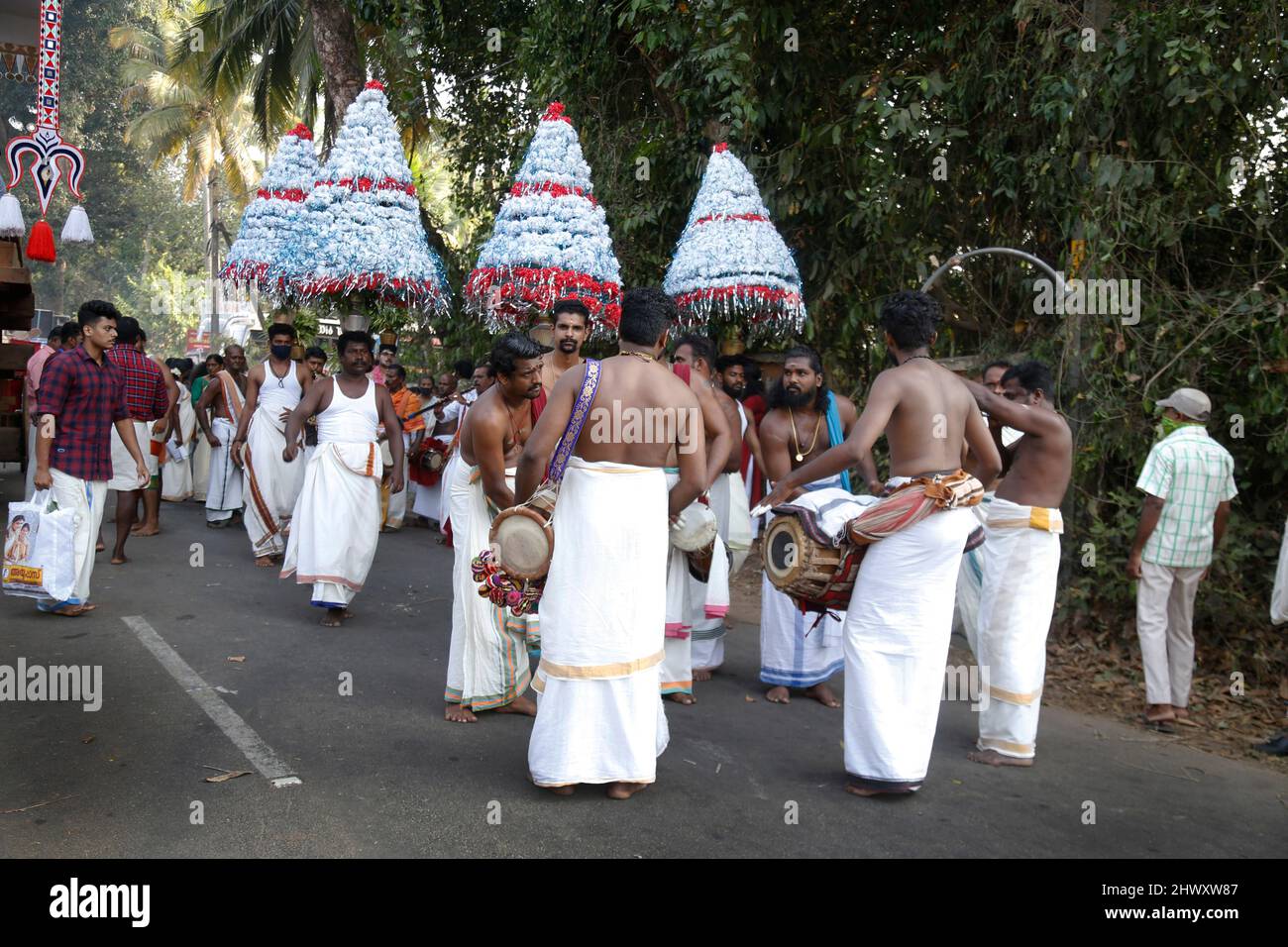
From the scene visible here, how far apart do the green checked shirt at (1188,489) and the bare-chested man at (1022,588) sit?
112 centimetres

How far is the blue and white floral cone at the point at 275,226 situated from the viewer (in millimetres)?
11039

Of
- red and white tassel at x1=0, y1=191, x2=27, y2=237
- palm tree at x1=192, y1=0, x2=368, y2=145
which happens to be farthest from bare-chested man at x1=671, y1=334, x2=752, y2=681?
palm tree at x1=192, y1=0, x2=368, y2=145

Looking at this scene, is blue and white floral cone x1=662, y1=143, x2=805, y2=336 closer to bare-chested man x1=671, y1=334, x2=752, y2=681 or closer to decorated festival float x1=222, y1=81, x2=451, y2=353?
bare-chested man x1=671, y1=334, x2=752, y2=681

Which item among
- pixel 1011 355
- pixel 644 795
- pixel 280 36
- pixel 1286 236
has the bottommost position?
pixel 644 795

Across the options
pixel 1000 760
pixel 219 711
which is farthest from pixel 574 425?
pixel 1000 760

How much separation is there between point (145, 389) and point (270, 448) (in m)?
1.19

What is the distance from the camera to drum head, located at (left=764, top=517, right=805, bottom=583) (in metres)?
4.91

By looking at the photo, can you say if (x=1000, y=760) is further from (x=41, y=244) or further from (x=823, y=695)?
(x=41, y=244)

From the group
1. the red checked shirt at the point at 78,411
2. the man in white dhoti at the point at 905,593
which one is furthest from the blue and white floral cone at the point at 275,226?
the man in white dhoti at the point at 905,593

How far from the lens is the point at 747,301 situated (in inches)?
360

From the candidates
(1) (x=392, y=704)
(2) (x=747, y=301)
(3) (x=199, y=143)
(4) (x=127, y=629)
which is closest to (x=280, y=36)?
(3) (x=199, y=143)

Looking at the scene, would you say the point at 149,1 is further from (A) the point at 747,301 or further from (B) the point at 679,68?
(A) the point at 747,301

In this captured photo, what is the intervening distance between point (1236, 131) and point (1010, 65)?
2192 mm

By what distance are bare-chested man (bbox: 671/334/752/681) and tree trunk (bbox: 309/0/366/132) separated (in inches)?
423
